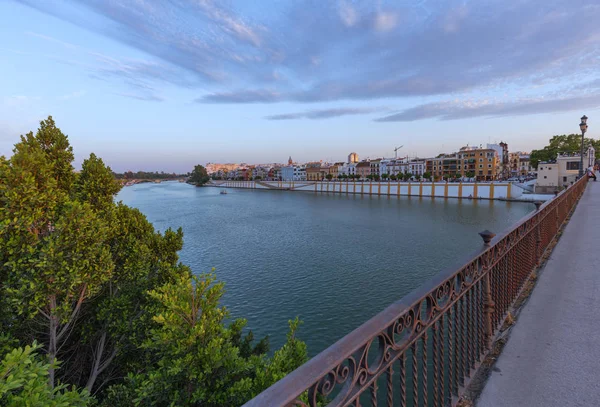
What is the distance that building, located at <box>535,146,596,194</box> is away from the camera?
171 ft

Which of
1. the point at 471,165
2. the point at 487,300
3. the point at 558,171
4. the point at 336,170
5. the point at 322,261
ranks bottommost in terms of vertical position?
the point at 322,261

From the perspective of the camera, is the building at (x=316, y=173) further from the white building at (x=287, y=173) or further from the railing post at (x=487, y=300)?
the railing post at (x=487, y=300)

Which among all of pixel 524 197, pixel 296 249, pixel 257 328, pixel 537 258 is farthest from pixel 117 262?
pixel 524 197

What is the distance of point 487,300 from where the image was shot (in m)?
3.32

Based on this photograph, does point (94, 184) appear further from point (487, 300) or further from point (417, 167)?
point (417, 167)

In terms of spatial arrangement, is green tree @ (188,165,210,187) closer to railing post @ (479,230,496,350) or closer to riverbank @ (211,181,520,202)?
riverbank @ (211,181,520,202)

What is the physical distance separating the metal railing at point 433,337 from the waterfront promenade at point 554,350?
226 millimetres

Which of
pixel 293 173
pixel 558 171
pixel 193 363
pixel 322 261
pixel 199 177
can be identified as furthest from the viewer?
pixel 199 177

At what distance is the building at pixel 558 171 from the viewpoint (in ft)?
171

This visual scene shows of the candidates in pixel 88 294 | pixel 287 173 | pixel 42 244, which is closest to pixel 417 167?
pixel 287 173

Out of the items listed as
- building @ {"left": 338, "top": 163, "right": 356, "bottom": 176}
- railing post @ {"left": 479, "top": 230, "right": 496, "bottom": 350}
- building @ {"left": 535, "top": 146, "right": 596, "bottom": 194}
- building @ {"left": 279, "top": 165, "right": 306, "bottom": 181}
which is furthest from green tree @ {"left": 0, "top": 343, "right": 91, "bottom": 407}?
building @ {"left": 279, "top": 165, "right": 306, "bottom": 181}

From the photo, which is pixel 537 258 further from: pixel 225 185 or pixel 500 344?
pixel 225 185

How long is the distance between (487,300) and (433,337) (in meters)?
1.38

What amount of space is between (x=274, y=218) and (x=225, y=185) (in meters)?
123
